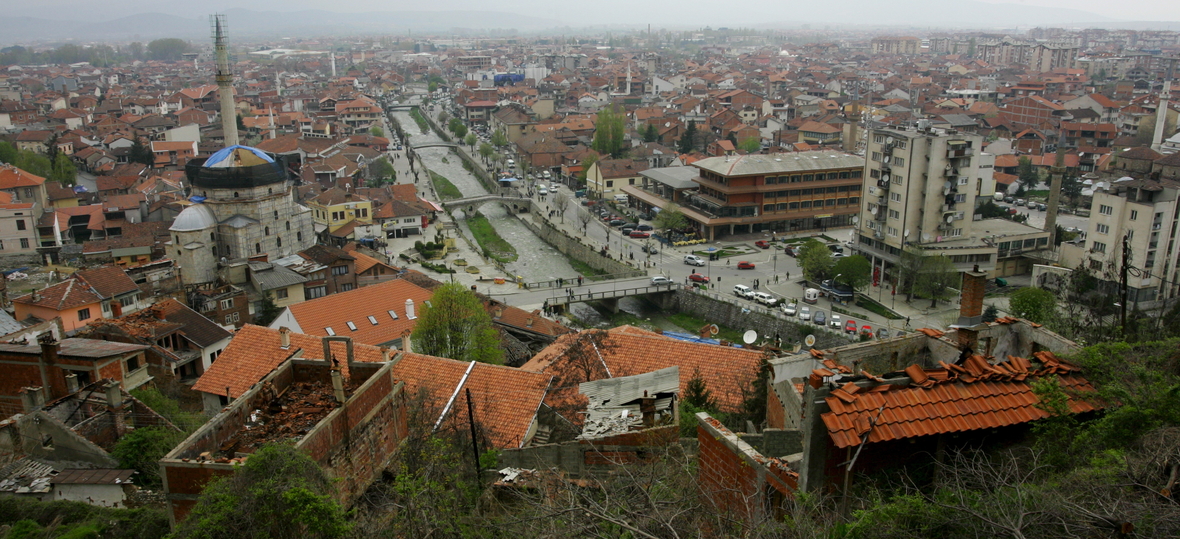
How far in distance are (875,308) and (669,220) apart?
32.1 ft

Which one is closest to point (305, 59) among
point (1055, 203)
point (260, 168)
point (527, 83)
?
point (527, 83)

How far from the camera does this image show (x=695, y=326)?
22828 mm

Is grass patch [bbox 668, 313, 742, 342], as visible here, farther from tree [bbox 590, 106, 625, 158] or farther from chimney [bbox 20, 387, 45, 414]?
tree [bbox 590, 106, 625, 158]

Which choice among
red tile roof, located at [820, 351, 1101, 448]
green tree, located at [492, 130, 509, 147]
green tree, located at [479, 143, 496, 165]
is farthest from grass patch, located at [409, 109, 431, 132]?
red tile roof, located at [820, 351, 1101, 448]

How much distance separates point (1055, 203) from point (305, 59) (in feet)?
411

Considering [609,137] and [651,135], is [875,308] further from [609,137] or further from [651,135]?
[651,135]

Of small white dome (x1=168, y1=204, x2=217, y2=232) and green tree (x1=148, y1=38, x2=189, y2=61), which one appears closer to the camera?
small white dome (x1=168, y1=204, x2=217, y2=232)

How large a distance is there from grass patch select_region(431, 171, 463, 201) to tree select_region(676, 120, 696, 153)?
1297cm

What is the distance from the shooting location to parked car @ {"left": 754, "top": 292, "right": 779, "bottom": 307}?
22.4 m

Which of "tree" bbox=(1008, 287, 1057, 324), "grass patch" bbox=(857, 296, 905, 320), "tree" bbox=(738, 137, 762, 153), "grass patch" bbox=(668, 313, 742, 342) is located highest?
"tree" bbox=(738, 137, 762, 153)

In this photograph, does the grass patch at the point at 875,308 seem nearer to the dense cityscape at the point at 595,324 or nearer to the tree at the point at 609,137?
the dense cityscape at the point at 595,324

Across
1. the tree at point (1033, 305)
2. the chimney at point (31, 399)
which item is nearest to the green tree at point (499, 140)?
the tree at point (1033, 305)

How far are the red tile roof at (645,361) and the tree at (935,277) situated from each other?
1130 centimetres

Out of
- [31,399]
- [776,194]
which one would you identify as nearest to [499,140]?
[776,194]
